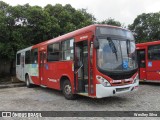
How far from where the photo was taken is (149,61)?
44.5 ft

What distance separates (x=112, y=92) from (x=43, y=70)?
218 inches

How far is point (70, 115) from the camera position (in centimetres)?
714

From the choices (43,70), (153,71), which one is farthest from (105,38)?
(153,71)

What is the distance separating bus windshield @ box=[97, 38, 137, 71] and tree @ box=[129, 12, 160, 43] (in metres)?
24.2

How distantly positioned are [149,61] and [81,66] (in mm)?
6293

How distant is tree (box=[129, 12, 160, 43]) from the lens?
32250mm

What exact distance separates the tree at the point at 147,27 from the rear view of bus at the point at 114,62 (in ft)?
79.0

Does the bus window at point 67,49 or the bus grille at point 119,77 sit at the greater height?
the bus window at point 67,49

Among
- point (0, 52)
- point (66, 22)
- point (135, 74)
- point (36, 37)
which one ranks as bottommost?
point (135, 74)

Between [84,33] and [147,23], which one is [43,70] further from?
[147,23]

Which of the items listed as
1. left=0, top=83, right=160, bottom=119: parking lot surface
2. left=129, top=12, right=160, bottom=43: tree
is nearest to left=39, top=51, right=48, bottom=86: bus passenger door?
left=0, top=83, right=160, bottom=119: parking lot surface

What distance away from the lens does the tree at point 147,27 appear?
32.2 metres

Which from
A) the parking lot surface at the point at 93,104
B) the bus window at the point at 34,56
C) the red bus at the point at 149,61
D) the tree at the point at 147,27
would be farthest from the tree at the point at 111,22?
the parking lot surface at the point at 93,104

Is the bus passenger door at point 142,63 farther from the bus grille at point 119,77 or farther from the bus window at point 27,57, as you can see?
the bus window at point 27,57
